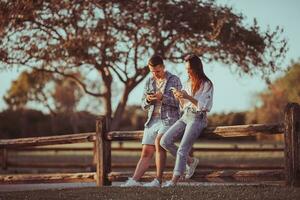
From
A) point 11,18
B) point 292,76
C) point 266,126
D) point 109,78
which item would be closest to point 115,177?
point 266,126

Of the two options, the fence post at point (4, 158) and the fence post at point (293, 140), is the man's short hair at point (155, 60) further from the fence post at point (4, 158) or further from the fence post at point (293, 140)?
the fence post at point (4, 158)

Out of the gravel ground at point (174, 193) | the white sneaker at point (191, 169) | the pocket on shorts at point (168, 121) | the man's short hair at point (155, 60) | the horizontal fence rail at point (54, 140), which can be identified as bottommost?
the gravel ground at point (174, 193)

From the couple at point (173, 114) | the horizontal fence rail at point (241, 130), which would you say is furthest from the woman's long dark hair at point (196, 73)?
the horizontal fence rail at point (241, 130)

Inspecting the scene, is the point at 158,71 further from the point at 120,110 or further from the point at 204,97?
the point at 120,110

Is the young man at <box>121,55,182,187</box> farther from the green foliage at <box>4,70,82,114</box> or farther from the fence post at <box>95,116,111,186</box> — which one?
the green foliage at <box>4,70,82,114</box>

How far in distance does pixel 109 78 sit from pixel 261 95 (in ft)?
147

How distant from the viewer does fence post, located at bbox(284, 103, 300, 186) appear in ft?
28.8

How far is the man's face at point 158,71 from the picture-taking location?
9117 mm

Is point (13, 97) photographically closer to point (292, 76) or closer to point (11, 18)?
point (292, 76)

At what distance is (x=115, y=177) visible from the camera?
35.1 ft

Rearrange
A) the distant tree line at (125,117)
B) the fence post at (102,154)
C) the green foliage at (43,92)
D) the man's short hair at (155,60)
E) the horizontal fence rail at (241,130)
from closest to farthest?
the horizontal fence rail at (241,130), the man's short hair at (155,60), the fence post at (102,154), the distant tree line at (125,117), the green foliage at (43,92)

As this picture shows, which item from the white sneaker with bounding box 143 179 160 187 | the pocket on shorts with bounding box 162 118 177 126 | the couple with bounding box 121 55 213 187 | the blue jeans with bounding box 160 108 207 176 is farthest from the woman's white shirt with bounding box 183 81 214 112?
the white sneaker with bounding box 143 179 160 187

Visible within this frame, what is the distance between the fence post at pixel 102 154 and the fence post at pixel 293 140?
340cm

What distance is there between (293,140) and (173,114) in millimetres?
1723
